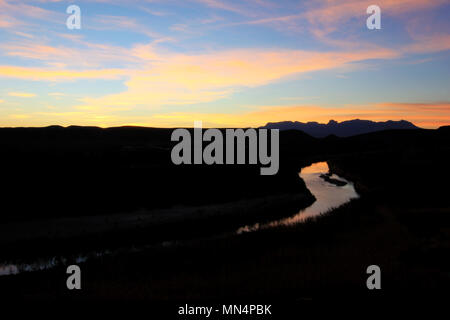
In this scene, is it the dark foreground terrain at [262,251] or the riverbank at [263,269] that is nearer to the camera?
the riverbank at [263,269]

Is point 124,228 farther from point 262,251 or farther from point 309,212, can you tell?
point 309,212

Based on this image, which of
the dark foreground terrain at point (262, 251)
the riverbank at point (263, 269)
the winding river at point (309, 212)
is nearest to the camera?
the riverbank at point (263, 269)

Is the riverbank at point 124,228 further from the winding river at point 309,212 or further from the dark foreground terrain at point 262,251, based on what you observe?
the winding river at point 309,212

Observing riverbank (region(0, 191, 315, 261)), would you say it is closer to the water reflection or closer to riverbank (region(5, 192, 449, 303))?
the water reflection

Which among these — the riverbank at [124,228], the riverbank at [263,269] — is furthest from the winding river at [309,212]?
the riverbank at [263,269]

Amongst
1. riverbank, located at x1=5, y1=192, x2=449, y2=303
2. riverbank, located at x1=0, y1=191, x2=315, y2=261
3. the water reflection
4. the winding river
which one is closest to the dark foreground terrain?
riverbank, located at x1=5, y1=192, x2=449, y2=303

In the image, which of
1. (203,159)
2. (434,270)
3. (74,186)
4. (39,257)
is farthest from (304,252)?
(203,159)

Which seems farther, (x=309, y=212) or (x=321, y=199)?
(x=321, y=199)

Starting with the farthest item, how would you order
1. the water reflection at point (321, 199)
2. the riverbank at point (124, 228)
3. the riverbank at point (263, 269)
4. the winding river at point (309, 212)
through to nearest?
the water reflection at point (321, 199) → the riverbank at point (124, 228) → the winding river at point (309, 212) → the riverbank at point (263, 269)

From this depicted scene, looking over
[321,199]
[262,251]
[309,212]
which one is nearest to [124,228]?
[262,251]

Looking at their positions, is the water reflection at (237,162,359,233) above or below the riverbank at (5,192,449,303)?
above

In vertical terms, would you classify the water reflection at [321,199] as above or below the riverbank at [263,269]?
above

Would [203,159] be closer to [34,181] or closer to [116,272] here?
[34,181]
